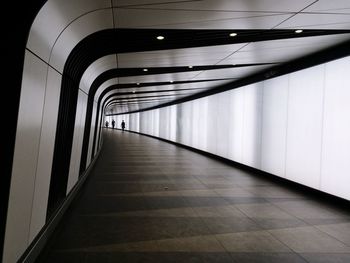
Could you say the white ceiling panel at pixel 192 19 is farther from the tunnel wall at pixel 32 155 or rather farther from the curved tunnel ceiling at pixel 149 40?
the tunnel wall at pixel 32 155

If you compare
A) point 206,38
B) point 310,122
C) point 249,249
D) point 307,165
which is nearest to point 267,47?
point 206,38

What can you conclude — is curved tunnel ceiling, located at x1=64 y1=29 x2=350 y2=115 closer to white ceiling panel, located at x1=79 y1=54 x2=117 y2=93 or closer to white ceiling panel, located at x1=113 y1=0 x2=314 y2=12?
white ceiling panel, located at x1=79 y1=54 x2=117 y2=93

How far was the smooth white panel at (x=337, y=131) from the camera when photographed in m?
6.92

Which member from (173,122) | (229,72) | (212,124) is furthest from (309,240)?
(173,122)

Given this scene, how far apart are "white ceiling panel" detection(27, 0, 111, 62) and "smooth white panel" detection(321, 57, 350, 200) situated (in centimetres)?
554

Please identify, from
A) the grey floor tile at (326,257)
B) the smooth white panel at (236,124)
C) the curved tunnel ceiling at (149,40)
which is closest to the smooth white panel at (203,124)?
the smooth white panel at (236,124)

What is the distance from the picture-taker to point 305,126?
8422 millimetres

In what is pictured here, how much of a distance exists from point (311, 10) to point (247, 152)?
7.94 meters

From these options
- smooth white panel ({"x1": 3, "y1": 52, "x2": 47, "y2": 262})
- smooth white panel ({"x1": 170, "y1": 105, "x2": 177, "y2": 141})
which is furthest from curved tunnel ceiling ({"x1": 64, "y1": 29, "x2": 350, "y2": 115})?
smooth white panel ({"x1": 170, "y1": 105, "x2": 177, "y2": 141})

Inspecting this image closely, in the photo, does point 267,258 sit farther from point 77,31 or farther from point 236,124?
point 236,124

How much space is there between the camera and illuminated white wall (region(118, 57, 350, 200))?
7.15m

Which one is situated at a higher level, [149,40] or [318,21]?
[318,21]

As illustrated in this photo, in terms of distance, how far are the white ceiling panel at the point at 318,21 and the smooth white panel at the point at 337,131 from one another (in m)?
1.70

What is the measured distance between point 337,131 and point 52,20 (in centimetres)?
640
